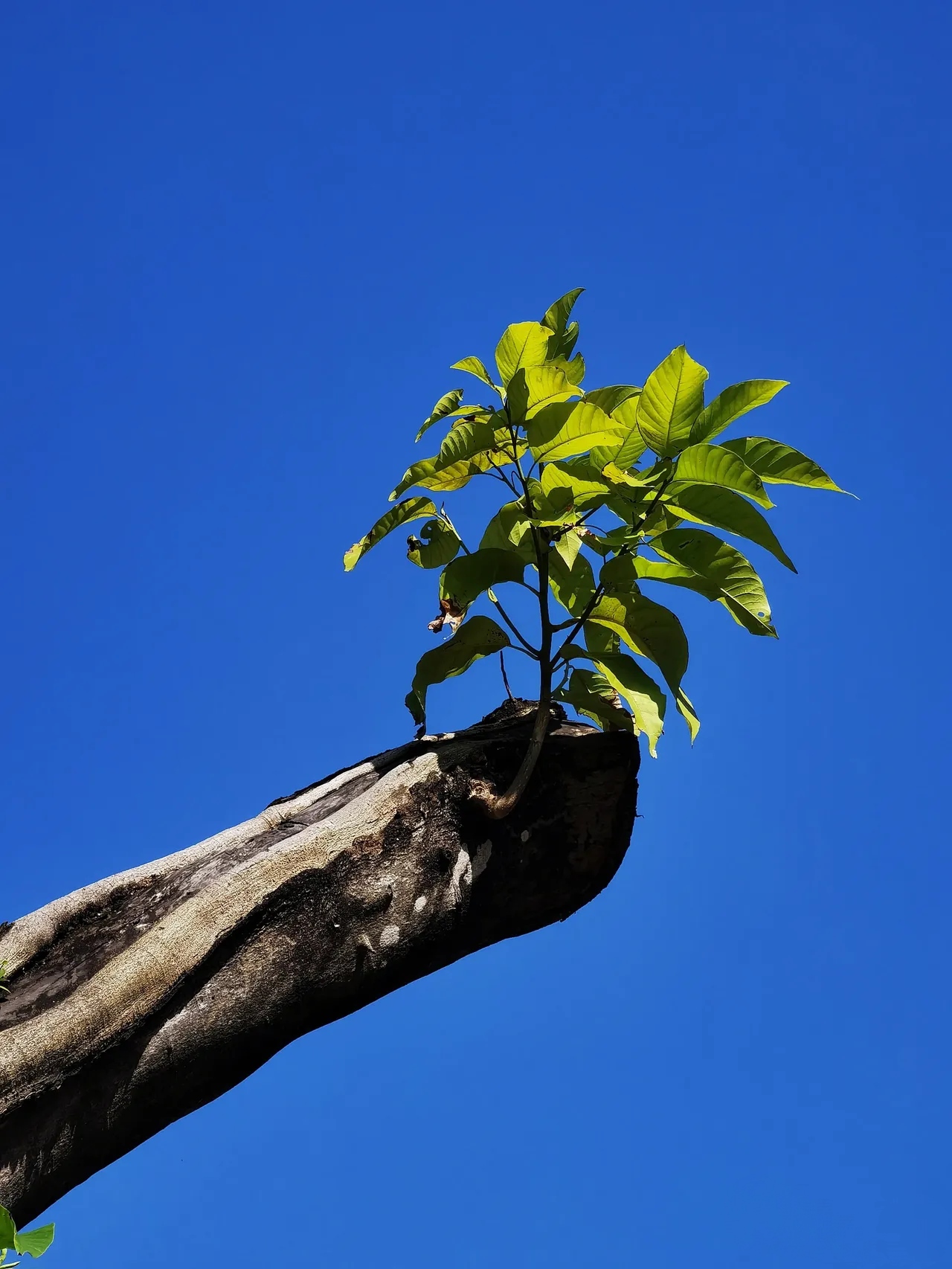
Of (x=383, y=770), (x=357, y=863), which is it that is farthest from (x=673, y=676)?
(x=357, y=863)

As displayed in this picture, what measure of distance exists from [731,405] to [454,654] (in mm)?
811

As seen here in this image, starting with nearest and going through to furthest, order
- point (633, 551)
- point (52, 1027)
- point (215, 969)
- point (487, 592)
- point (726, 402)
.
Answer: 1. point (52, 1027)
2. point (215, 969)
3. point (726, 402)
4. point (633, 551)
5. point (487, 592)

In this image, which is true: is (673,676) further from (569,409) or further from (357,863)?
(357,863)

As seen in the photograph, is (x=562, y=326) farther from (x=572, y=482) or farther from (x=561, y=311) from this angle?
(x=572, y=482)

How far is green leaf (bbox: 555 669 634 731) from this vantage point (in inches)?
84.5

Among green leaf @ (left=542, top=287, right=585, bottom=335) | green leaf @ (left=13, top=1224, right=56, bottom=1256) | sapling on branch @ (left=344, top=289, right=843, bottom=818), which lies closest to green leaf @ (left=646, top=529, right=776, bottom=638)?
sapling on branch @ (left=344, top=289, right=843, bottom=818)

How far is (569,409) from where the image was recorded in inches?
78.7

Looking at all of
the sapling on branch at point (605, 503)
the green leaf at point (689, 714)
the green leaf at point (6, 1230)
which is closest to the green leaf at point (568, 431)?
the sapling on branch at point (605, 503)

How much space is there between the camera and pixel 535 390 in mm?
1985

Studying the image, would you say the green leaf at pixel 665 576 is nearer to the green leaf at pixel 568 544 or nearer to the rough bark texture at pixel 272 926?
the green leaf at pixel 568 544

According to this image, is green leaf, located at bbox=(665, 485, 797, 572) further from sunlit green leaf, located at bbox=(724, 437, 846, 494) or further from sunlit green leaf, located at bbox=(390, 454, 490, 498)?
sunlit green leaf, located at bbox=(390, 454, 490, 498)

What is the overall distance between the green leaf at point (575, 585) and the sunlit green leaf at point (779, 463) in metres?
0.40

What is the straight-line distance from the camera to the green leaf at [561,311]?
217 cm

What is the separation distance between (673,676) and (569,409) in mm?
596
